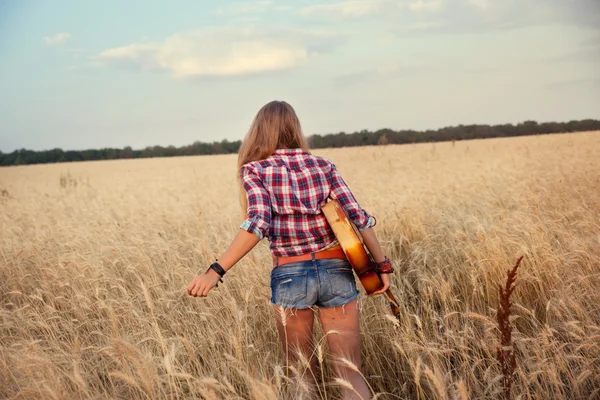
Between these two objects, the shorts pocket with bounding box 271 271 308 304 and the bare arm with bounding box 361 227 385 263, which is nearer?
the shorts pocket with bounding box 271 271 308 304

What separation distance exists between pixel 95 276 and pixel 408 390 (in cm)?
307

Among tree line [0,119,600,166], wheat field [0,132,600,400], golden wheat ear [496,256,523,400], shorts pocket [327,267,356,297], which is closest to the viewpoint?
golden wheat ear [496,256,523,400]

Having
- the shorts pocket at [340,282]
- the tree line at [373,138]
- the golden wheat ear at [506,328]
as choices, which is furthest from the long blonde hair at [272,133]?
the tree line at [373,138]

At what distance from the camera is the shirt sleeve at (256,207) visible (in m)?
2.23

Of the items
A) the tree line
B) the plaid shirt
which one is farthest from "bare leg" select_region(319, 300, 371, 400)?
the tree line

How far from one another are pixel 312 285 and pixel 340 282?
0.15 m

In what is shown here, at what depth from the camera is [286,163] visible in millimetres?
2451

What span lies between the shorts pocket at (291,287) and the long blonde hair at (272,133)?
47 cm

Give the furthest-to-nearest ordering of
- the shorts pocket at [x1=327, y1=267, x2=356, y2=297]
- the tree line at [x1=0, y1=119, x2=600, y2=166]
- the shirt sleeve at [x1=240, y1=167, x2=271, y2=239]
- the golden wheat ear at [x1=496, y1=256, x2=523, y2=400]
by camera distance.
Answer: the tree line at [x1=0, y1=119, x2=600, y2=166] < the shorts pocket at [x1=327, y1=267, x2=356, y2=297] < the shirt sleeve at [x1=240, y1=167, x2=271, y2=239] < the golden wheat ear at [x1=496, y1=256, x2=523, y2=400]

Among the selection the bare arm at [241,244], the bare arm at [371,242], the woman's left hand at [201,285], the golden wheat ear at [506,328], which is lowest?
the golden wheat ear at [506,328]

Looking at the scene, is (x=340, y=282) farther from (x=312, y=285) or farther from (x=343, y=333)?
(x=343, y=333)

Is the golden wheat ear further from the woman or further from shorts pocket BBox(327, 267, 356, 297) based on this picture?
shorts pocket BBox(327, 267, 356, 297)

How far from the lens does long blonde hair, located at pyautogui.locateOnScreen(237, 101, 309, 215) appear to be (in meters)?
2.47

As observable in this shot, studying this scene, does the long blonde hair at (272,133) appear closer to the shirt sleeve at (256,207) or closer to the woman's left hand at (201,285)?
the shirt sleeve at (256,207)
